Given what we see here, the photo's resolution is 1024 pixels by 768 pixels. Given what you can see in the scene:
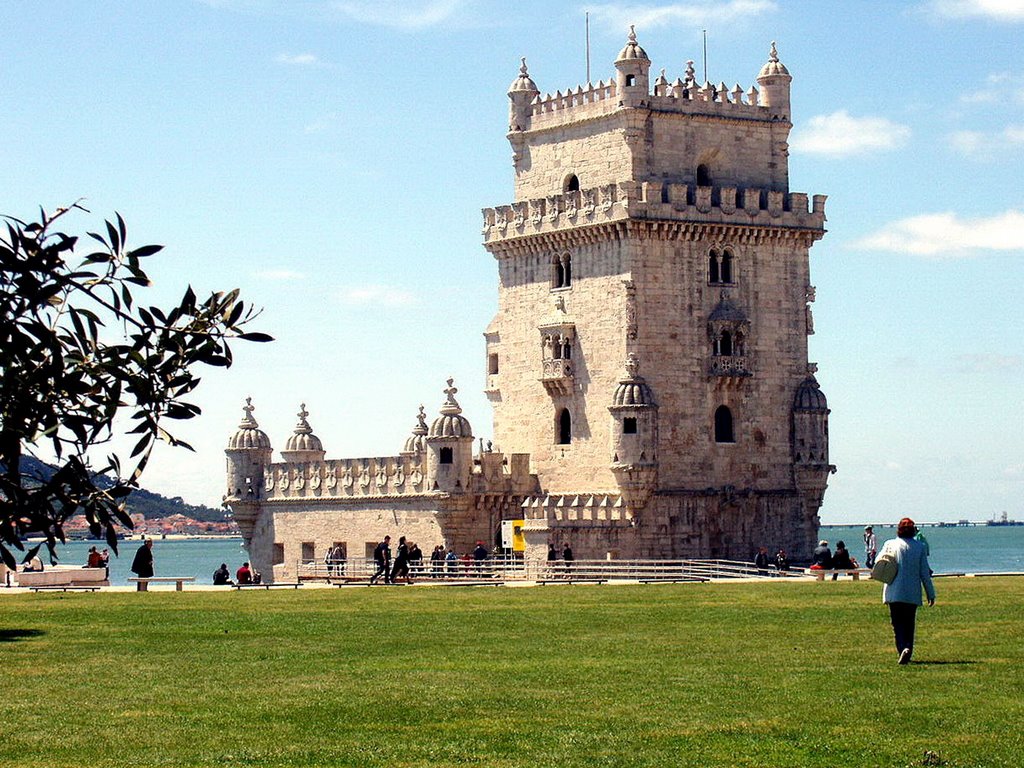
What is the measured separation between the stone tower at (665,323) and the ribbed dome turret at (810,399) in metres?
0.05

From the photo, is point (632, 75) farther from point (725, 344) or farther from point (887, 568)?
point (887, 568)

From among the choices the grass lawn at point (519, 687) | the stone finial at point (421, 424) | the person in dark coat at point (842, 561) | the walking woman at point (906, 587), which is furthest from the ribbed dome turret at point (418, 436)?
the walking woman at point (906, 587)

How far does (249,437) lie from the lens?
75688 millimetres

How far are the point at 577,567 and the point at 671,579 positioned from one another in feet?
19.0

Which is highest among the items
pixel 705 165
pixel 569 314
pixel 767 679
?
pixel 705 165

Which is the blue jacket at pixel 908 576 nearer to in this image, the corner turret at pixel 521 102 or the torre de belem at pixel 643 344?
the torre de belem at pixel 643 344

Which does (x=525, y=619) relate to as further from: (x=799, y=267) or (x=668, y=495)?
(x=799, y=267)

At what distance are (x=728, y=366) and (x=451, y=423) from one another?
32.6 feet

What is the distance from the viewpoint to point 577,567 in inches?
2274

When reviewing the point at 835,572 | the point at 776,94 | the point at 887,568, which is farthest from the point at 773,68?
the point at 887,568

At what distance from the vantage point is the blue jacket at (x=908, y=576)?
22.7 m

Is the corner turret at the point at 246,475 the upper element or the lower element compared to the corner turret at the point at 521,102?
lower

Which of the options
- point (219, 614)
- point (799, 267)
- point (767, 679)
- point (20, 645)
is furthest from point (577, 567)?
point (767, 679)

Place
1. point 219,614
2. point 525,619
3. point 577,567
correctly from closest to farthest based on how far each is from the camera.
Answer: point 525,619, point 219,614, point 577,567
